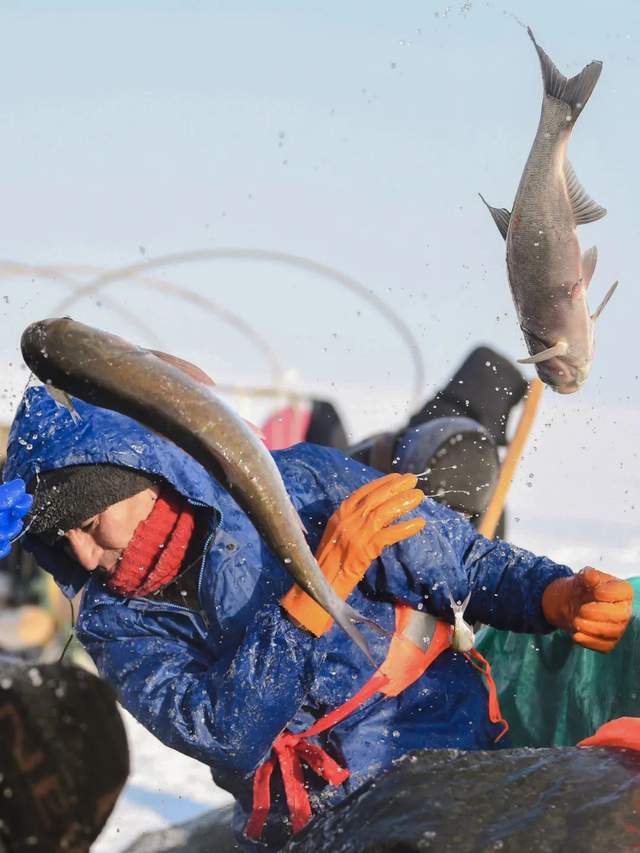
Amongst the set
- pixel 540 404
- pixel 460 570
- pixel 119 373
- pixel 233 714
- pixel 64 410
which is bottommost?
pixel 540 404

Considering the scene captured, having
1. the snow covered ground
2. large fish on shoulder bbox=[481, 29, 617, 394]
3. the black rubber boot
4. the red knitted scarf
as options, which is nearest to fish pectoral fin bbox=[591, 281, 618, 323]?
large fish on shoulder bbox=[481, 29, 617, 394]

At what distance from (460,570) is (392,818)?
0.97m

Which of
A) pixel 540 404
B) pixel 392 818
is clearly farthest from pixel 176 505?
pixel 540 404

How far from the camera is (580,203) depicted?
3.08 meters

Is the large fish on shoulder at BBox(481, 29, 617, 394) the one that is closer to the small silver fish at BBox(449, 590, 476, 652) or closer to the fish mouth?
the fish mouth

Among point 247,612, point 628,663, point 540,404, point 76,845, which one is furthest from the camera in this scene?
point 540,404

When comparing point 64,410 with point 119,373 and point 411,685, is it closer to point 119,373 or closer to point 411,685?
point 119,373

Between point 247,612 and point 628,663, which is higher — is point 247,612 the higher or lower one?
the higher one

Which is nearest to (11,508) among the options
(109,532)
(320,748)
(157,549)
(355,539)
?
(109,532)

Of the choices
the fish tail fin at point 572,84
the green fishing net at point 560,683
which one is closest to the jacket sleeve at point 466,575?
the green fishing net at point 560,683

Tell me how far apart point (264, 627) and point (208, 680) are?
0.86 ft

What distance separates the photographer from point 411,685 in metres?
3.39

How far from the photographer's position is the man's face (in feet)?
10.8

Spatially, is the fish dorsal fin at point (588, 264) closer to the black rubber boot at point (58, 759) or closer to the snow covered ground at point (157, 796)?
the black rubber boot at point (58, 759)
